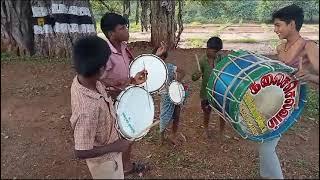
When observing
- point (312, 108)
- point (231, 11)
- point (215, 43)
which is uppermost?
point (215, 43)

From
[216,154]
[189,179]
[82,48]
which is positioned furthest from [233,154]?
[82,48]

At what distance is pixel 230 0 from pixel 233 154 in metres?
11.6

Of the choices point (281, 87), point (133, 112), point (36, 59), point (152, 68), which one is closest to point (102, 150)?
point (133, 112)

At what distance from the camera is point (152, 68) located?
12.6 feet

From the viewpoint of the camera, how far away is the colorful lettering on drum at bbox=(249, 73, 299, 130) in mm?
3379

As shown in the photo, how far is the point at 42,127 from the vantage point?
5.12 meters

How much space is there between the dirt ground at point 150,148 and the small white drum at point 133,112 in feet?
3.25

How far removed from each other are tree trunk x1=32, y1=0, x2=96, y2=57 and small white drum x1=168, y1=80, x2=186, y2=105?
3.90m

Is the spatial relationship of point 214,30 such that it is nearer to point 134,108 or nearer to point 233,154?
point 233,154

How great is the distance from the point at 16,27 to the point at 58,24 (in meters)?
0.73

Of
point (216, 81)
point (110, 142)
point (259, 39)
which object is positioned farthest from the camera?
point (259, 39)

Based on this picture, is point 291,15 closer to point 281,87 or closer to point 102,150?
point 281,87

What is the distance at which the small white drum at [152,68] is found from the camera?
3812 mm

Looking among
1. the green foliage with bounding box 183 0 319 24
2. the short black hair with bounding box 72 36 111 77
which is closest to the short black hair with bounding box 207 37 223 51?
the short black hair with bounding box 72 36 111 77
